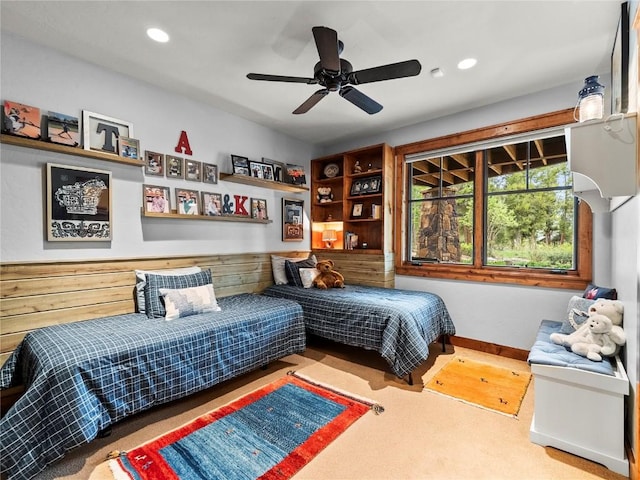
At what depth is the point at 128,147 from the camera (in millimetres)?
2711

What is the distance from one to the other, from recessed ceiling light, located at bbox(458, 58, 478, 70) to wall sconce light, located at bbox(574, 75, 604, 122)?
88cm

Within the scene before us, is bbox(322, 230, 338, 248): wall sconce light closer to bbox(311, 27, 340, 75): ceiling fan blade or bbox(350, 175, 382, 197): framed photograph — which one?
bbox(350, 175, 382, 197): framed photograph

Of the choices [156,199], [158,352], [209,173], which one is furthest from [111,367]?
[209,173]

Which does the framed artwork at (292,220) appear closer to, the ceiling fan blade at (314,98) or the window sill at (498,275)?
the window sill at (498,275)

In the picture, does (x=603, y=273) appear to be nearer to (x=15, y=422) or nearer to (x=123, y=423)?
(x=123, y=423)

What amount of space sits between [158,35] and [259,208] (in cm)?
208

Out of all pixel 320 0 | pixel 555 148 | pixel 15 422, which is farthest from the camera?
pixel 555 148

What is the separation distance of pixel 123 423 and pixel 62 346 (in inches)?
27.1

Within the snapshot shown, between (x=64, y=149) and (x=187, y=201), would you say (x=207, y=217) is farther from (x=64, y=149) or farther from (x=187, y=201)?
(x=64, y=149)

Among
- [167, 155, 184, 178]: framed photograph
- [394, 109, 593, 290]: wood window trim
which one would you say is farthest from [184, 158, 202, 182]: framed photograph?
[394, 109, 593, 290]: wood window trim

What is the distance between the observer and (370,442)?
1.86 metres

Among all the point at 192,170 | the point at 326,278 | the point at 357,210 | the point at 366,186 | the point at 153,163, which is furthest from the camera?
the point at 357,210

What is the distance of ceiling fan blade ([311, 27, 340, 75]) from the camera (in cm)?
172

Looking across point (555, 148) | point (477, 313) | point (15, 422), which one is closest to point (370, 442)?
point (15, 422)
